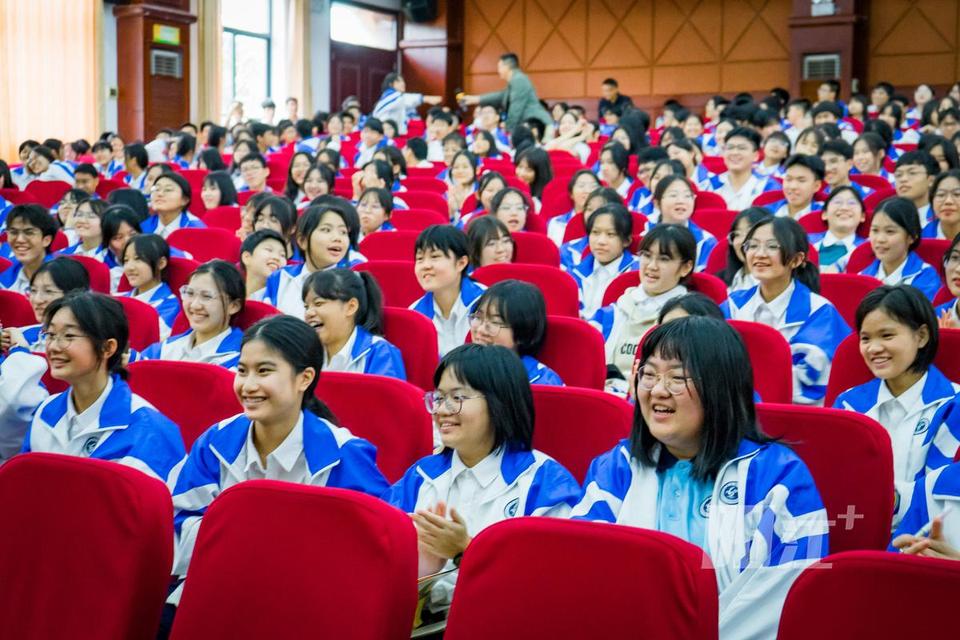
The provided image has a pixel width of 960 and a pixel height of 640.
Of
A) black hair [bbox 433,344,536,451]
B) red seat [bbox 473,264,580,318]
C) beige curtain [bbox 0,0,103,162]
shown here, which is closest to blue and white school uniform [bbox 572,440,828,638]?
black hair [bbox 433,344,536,451]

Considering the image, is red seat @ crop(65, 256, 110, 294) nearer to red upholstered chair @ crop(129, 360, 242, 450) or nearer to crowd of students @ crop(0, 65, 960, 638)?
crowd of students @ crop(0, 65, 960, 638)

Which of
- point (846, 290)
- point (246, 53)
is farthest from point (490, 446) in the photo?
point (246, 53)

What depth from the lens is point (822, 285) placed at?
3.59 metres

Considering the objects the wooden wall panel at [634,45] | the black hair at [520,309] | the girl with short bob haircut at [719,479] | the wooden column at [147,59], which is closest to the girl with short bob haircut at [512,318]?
the black hair at [520,309]

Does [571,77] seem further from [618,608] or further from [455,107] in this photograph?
[618,608]

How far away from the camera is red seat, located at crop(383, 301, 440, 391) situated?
123 inches

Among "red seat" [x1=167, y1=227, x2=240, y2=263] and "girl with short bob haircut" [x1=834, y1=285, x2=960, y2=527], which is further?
"red seat" [x1=167, y1=227, x2=240, y2=263]

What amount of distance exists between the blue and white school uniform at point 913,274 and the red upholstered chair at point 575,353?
138cm

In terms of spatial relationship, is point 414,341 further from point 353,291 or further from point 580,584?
point 580,584

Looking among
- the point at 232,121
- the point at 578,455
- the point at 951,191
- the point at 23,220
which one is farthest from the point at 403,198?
the point at 232,121

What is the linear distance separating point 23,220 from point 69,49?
681 centimetres

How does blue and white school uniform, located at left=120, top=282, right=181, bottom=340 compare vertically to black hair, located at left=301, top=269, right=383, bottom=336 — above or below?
below

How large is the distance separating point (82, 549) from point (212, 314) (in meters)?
1.63

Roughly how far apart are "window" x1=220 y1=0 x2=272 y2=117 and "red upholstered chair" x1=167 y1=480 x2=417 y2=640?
11.3 meters
